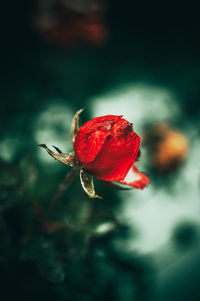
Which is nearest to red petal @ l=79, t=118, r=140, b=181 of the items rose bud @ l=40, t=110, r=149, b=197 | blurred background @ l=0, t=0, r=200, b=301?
rose bud @ l=40, t=110, r=149, b=197

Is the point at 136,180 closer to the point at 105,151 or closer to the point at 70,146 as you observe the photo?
the point at 105,151

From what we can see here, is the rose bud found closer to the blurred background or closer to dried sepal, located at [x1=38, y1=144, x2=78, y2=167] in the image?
dried sepal, located at [x1=38, y1=144, x2=78, y2=167]

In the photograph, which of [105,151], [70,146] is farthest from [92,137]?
Result: [70,146]

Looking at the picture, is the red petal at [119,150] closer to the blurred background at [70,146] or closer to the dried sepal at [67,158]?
the dried sepal at [67,158]

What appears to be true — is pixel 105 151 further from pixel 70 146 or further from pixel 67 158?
pixel 70 146

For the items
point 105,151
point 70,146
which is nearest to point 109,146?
point 105,151

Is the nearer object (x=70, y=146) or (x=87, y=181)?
(x=87, y=181)

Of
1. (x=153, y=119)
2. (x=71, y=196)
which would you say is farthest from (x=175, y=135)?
(x=71, y=196)
